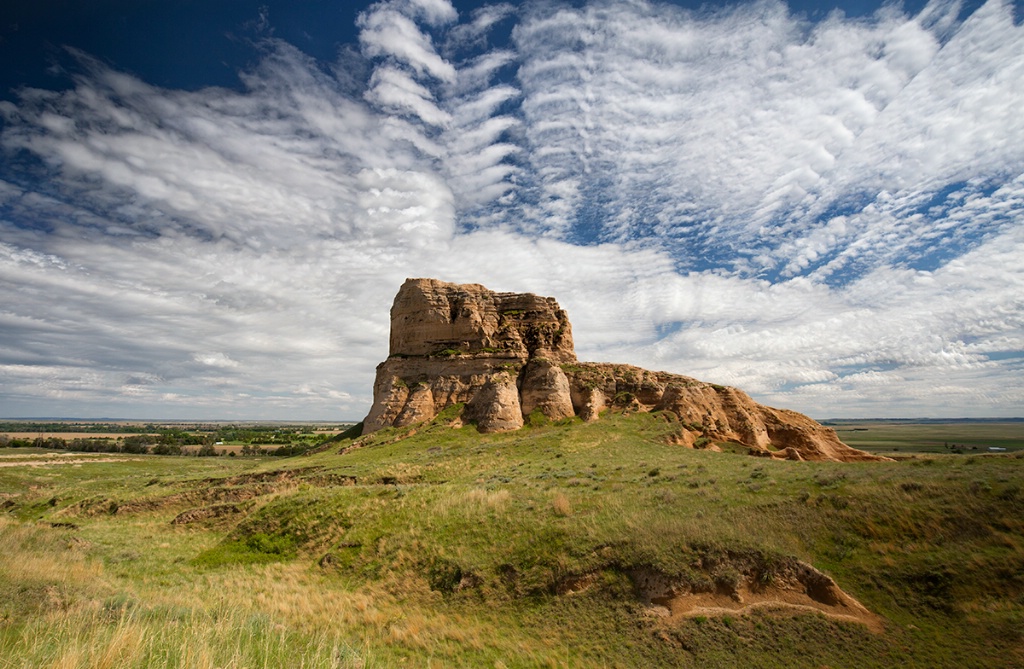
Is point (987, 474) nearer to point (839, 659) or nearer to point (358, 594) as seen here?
point (839, 659)

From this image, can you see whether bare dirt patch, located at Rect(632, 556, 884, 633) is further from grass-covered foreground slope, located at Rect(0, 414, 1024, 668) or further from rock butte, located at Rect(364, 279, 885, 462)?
rock butte, located at Rect(364, 279, 885, 462)

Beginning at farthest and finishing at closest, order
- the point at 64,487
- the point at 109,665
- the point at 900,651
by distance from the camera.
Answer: the point at 64,487
the point at 900,651
the point at 109,665

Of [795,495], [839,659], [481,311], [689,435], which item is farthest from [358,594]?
[481,311]

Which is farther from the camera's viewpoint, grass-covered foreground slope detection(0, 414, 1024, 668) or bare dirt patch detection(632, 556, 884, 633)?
bare dirt patch detection(632, 556, 884, 633)

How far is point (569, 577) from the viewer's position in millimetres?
12344

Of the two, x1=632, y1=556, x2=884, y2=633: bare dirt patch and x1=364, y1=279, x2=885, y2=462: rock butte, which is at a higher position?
x1=364, y1=279, x2=885, y2=462: rock butte

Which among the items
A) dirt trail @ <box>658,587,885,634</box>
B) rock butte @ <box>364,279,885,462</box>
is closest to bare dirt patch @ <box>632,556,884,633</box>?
dirt trail @ <box>658,587,885,634</box>

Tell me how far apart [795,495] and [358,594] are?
1418 centimetres

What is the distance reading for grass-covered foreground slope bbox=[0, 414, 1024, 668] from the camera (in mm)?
8383

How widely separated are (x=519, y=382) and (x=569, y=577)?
35.5 meters

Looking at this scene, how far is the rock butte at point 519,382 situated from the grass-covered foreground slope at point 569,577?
72.4ft

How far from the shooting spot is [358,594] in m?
13.6

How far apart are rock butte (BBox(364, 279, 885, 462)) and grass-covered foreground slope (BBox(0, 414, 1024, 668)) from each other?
72.4ft

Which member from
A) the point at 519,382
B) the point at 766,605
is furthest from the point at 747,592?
the point at 519,382
